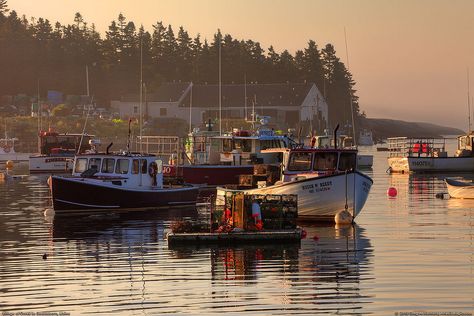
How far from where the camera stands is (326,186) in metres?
41.8

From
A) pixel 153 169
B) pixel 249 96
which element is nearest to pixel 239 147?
pixel 153 169

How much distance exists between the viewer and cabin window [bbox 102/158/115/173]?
162 feet

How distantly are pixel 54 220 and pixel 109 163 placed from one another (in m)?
3.82

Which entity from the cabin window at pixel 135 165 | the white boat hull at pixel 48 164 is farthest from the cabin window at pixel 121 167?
the white boat hull at pixel 48 164

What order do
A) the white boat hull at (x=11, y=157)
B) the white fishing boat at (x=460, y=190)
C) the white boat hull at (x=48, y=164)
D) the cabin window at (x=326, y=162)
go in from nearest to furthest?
the cabin window at (x=326, y=162)
the white fishing boat at (x=460, y=190)
the white boat hull at (x=48, y=164)
the white boat hull at (x=11, y=157)

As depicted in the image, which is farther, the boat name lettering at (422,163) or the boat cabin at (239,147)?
the boat name lettering at (422,163)

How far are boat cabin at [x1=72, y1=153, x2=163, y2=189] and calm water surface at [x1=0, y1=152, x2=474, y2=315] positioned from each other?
326 cm

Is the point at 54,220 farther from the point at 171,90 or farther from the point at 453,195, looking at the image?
the point at 171,90

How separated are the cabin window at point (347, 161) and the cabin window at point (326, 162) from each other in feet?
0.78

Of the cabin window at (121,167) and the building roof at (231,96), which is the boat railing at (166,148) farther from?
the building roof at (231,96)

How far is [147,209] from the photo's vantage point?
50562mm

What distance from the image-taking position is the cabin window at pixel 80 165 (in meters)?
49.7

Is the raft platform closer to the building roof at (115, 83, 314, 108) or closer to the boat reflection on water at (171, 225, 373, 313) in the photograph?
the boat reflection on water at (171, 225, 373, 313)

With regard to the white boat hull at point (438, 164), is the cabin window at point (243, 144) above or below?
above
